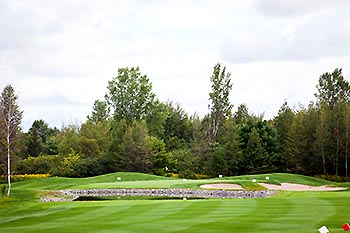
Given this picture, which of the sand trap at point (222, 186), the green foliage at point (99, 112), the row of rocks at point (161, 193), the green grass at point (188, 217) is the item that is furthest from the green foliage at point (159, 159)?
the green grass at point (188, 217)

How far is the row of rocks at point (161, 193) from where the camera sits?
3196cm

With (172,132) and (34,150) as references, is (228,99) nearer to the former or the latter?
(172,132)

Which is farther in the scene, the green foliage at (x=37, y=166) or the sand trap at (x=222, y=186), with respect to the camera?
the green foliage at (x=37, y=166)

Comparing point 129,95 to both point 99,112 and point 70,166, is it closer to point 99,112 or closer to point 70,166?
point 99,112

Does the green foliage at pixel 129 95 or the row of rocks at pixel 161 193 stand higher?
the green foliage at pixel 129 95

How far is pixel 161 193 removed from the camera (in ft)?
110

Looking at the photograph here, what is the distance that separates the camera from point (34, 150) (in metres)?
68.8

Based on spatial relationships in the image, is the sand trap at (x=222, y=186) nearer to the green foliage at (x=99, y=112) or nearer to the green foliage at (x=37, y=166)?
the green foliage at (x=37, y=166)

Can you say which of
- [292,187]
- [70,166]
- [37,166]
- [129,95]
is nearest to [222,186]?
[292,187]

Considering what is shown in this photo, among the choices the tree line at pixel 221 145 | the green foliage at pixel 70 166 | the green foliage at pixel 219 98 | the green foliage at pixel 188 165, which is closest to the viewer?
the tree line at pixel 221 145

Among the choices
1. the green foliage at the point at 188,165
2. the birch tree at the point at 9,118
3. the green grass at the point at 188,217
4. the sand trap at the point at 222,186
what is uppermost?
the birch tree at the point at 9,118

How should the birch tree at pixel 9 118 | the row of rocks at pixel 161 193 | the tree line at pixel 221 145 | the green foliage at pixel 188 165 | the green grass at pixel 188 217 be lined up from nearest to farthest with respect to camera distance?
1. the green grass at pixel 188 217
2. the birch tree at pixel 9 118
3. the row of rocks at pixel 161 193
4. the tree line at pixel 221 145
5. the green foliage at pixel 188 165

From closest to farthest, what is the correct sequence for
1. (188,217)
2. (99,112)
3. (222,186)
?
(188,217) < (222,186) < (99,112)

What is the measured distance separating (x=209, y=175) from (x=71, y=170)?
13.5 metres
